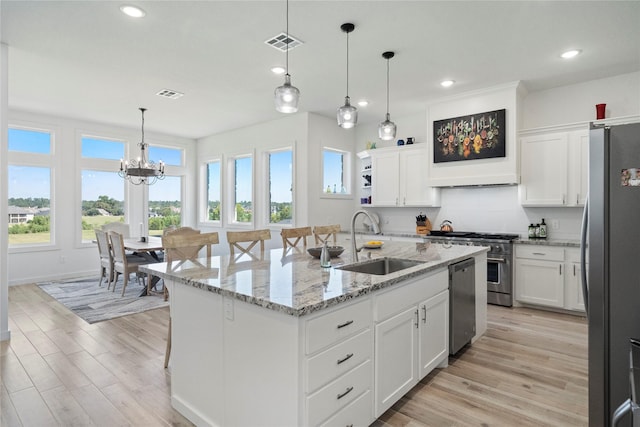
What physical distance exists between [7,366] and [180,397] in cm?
177

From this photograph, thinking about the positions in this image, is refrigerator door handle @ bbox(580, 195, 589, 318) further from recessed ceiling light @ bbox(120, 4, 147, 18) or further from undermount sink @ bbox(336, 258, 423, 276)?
recessed ceiling light @ bbox(120, 4, 147, 18)

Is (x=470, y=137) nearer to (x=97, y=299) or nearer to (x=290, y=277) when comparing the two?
(x=290, y=277)

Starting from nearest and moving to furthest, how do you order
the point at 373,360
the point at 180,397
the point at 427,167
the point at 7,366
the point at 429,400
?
the point at 373,360, the point at 180,397, the point at 429,400, the point at 7,366, the point at 427,167

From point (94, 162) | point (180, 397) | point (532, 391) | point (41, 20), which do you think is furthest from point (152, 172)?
point (532, 391)

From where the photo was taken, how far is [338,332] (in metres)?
1.67

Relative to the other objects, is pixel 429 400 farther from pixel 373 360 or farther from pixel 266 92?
pixel 266 92

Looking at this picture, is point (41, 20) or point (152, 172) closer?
point (41, 20)

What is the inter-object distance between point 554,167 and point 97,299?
6.21 metres

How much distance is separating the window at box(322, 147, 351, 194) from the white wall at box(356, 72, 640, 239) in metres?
1.25

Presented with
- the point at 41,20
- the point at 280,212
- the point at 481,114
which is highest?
the point at 41,20

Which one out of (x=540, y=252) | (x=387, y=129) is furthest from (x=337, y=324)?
(x=540, y=252)

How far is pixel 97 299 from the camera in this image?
4770 mm

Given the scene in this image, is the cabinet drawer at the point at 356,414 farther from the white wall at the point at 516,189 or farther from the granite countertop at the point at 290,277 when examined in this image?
the white wall at the point at 516,189

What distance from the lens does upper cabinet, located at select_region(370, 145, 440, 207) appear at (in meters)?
5.38
